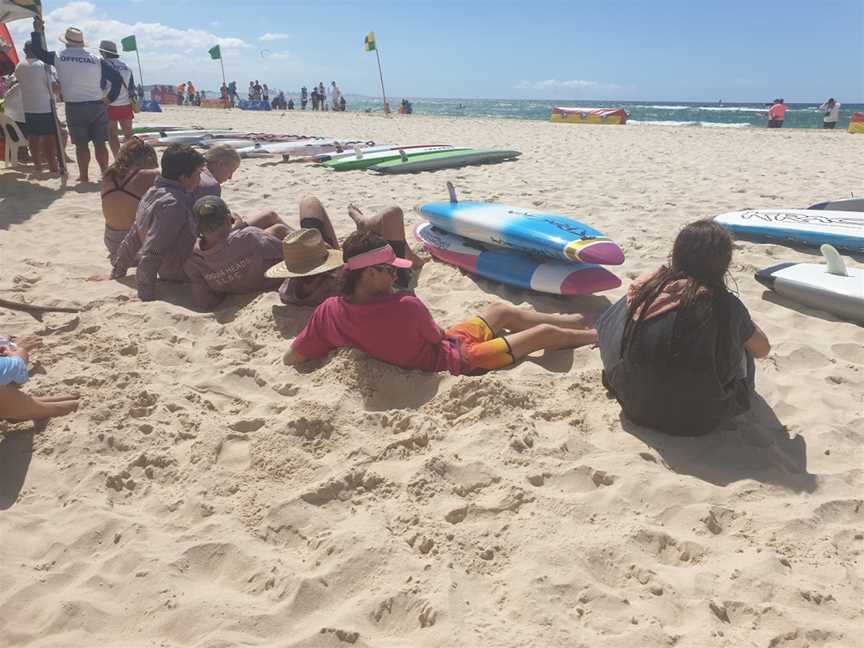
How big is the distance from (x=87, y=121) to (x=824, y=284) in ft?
23.2

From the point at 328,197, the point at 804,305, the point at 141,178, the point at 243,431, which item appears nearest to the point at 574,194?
the point at 328,197

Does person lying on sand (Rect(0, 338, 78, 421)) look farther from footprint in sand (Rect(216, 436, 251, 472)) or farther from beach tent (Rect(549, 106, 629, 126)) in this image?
beach tent (Rect(549, 106, 629, 126))


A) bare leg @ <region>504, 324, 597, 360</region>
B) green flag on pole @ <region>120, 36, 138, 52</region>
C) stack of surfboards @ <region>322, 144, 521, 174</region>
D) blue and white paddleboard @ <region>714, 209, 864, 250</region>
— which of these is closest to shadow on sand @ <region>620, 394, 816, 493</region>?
bare leg @ <region>504, 324, 597, 360</region>

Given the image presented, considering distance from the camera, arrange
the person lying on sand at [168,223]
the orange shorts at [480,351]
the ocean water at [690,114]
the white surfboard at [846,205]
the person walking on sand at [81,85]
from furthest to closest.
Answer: the ocean water at [690,114], the person walking on sand at [81,85], the white surfboard at [846,205], the person lying on sand at [168,223], the orange shorts at [480,351]

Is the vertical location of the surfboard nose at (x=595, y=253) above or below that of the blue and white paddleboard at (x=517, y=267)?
above

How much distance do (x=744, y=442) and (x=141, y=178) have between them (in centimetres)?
409

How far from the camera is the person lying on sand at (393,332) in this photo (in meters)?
2.70

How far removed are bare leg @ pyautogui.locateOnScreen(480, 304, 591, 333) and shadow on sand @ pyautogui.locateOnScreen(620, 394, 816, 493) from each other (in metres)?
0.78

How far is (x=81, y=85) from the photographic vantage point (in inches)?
269

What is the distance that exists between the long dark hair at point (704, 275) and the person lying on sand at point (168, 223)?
2.83m

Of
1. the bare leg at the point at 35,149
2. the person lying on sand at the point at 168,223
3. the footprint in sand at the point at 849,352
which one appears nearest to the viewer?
the footprint in sand at the point at 849,352

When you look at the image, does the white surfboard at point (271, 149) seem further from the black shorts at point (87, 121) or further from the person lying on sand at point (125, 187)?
the person lying on sand at point (125, 187)

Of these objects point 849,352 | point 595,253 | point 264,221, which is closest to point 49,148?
point 264,221

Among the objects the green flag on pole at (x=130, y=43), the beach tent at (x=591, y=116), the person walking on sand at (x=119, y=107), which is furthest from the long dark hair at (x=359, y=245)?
the green flag on pole at (x=130, y=43)
